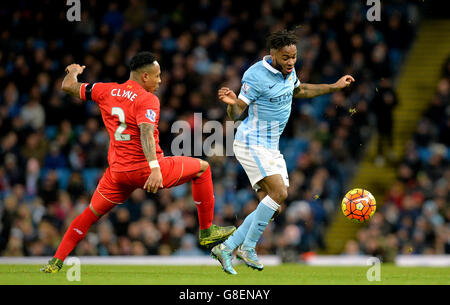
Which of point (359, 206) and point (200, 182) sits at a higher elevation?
point (200, 182)

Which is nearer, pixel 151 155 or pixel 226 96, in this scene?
pixel 151 155

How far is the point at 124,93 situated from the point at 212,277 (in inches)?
90.1

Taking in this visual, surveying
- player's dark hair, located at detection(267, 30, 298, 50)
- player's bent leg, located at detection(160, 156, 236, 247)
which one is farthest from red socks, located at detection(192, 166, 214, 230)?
player's dark hair, located at detection(267, 30, 298, 50)

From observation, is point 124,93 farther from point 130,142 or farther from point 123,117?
point 130,142

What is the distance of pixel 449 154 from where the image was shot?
707 inches

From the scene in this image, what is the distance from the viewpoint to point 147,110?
916cm

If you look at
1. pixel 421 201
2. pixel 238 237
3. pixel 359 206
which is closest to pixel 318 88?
pixel 359 206

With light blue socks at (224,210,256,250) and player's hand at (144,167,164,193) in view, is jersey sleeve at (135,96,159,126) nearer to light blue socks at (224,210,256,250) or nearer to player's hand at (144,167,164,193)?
player's hand at (144,167,164,193)

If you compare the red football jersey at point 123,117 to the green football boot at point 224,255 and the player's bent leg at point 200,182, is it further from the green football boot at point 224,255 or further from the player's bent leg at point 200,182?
the green football boot at point 224,255

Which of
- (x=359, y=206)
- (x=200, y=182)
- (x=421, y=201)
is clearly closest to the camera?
(x=200, y=182)

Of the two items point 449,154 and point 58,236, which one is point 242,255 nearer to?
point 58,236

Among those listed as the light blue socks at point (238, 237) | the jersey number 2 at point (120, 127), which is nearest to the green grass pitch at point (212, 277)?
the light blue socks at point (238, 237)

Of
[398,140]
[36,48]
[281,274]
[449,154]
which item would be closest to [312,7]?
[398,140]

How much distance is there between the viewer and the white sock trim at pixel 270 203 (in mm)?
9516
